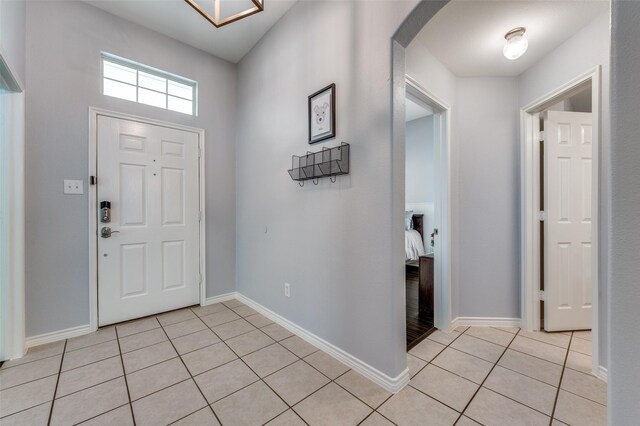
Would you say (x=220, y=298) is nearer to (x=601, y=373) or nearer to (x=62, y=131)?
(x=62, y=131)

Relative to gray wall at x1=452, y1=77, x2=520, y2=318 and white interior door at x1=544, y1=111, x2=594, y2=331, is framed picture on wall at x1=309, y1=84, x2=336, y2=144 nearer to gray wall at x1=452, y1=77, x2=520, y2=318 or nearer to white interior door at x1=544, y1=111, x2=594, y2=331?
gray wall at x1=452, y1=77, x2=520, y2=318

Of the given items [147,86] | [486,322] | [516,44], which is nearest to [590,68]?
[516,44]

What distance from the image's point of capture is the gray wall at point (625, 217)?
67cm

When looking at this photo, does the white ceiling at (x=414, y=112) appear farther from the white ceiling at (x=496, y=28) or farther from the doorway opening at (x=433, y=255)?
the white ceiling at (x=496, y=28)

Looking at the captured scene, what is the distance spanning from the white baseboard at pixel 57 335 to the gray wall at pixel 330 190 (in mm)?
1466

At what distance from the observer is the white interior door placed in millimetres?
2279

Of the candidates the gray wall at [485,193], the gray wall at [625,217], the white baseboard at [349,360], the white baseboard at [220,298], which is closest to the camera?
the gray wall at [625,217]

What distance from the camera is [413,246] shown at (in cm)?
438

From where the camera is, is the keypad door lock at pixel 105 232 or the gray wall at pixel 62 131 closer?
the gray wall at pixel 62 131

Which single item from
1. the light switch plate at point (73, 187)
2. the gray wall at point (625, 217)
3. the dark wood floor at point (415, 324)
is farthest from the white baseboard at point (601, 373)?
the light switch plate at point (73, 187)

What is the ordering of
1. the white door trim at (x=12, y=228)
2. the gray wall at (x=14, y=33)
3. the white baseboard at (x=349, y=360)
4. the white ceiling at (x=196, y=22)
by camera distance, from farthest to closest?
1. the white ceiling at (x=196, y=22)
2. the white door trim at (x=12, y=228)
3. the gray wall at (x=14, y=33)
4. the white baseboard at (x=349, y=360)

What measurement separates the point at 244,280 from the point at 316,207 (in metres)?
1.57

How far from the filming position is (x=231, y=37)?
2.68 m

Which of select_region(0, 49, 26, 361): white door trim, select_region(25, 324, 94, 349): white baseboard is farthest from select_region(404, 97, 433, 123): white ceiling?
select_region(25, 324, 94, 349): white baseboard
